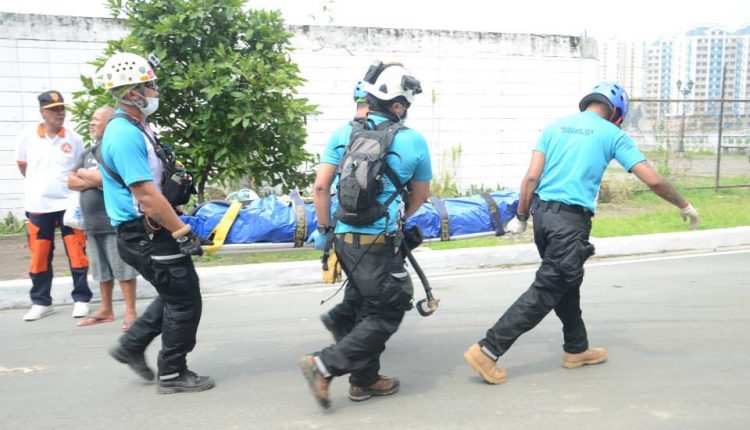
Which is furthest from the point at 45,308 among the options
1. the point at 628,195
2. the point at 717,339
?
the point at 628,195

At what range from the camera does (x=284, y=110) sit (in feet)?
24.7

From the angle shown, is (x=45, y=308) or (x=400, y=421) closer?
(x=400, y=421)

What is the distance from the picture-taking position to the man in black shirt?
5.43 metres

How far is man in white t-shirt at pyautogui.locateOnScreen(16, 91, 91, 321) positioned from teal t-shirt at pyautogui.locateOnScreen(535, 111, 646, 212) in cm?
401

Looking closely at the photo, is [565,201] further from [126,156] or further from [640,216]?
[640,216]

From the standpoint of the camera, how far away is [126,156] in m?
3.76

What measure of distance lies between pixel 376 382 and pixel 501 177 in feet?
28.9

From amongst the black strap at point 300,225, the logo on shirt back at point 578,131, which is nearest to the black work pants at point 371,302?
the black strap at point 300,225

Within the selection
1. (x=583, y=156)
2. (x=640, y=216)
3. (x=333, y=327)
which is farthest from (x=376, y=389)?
(x=640, y=216)

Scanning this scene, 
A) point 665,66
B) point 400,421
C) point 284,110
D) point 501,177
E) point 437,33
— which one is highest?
point 665,66

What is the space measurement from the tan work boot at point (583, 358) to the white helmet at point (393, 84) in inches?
79.8

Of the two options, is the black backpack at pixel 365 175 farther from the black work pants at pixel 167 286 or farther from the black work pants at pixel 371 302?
the black work pants at pixel 167 286

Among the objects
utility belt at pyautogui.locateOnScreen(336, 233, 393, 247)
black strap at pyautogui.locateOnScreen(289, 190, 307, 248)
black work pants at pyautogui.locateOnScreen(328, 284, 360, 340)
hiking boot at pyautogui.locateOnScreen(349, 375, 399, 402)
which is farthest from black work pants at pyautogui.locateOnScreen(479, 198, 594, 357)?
black strap at pyautogui.locateOnScreen(289, 190, 307, 248)

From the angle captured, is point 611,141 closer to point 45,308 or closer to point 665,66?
point 45,308
